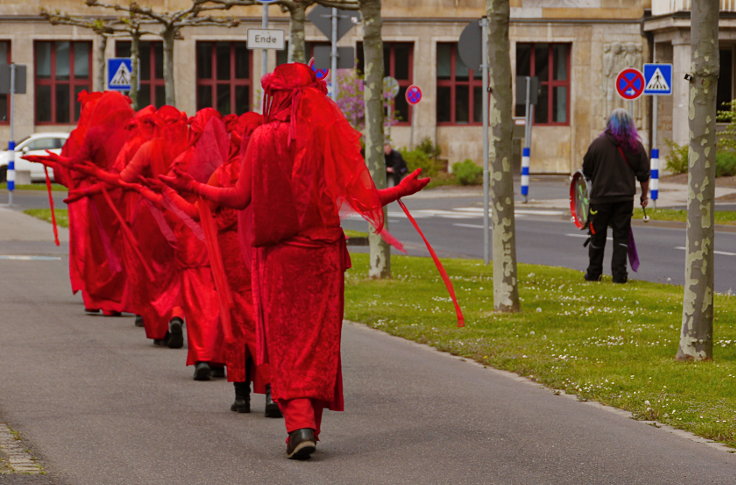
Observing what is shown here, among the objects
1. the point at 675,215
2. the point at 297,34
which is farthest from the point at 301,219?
the point at 675,215

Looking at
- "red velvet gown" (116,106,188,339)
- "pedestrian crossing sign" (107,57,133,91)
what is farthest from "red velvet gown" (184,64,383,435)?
"pedestrian crossing sign" (107,57,133,91)

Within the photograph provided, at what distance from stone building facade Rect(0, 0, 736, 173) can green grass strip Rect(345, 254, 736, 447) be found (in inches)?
1490

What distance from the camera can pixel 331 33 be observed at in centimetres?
2508

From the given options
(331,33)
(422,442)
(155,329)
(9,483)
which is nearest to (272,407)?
(422,442)

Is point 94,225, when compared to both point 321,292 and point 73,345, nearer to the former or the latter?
point 73,345

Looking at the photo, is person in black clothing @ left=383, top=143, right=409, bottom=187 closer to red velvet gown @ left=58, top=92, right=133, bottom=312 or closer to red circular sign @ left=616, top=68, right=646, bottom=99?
red circular sign @ left=616, top=68, right=646, bottom=99

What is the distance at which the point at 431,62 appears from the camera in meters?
56.9

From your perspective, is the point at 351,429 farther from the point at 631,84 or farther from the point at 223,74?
the point at 223,74

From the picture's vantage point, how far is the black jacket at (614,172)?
17.5 m

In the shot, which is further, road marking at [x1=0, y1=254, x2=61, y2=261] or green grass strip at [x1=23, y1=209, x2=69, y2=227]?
green grass strip at [x1=23, y1=209, x2=69, y2=227]

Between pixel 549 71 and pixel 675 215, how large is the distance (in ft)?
90.6

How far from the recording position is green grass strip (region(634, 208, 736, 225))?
1147 inches

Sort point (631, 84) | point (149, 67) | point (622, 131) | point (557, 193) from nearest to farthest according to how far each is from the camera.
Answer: point (622, 131)
point (631, 84)
point (557, 193)
point (149, 67)

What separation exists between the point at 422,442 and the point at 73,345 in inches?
189
